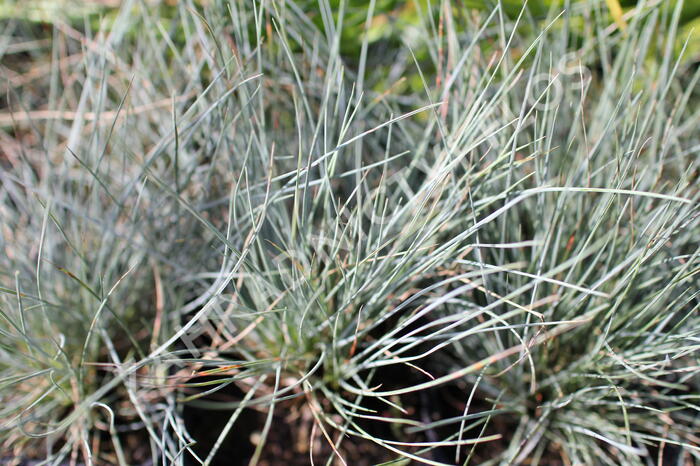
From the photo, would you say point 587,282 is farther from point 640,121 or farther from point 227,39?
point 227,39

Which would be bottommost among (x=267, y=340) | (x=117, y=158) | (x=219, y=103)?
(x=267, y=340)

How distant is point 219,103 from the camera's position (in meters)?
0.56

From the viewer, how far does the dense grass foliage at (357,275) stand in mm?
542

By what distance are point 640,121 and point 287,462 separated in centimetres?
52

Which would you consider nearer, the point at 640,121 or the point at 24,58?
the point at 640,121

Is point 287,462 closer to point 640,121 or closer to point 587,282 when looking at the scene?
point 587,282

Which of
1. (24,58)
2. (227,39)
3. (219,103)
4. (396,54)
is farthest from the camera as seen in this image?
(24,58)

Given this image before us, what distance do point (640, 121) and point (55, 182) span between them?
2.21ft

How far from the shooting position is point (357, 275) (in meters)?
0.54

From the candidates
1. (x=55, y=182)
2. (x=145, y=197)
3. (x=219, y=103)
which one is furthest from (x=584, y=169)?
(x=55, y=182)

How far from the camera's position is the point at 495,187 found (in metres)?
0.61

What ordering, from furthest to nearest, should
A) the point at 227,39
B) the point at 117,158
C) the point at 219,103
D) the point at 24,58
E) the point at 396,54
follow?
the point at 24,58 < the point at 396,54 < the point at 117,158 < the point at 227,39 < the point at 219,103

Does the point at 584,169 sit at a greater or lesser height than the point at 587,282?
greater

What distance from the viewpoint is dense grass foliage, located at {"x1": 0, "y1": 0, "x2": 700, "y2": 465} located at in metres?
0.54
